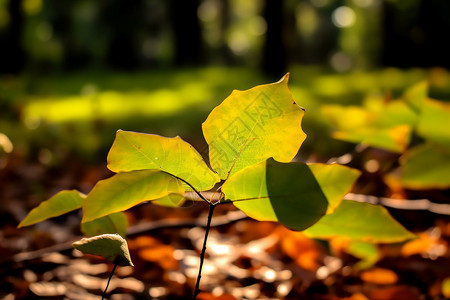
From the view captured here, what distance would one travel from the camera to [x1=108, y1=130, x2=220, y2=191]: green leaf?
603 millimetres

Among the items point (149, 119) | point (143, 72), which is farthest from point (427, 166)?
point (143, 72)

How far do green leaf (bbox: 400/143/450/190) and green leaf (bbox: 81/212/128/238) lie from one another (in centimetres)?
70

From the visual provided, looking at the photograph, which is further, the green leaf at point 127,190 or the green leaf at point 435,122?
the green leaf at point 435,122

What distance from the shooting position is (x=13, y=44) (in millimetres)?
6117

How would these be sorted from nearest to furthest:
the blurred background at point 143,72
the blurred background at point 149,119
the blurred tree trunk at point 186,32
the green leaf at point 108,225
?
the green leaf at point 108,225 → the blurred background at point 149,119 → the blurred background at point 143,72 → the blurred tree trunk at point 186,32

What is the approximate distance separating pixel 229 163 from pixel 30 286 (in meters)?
0.65

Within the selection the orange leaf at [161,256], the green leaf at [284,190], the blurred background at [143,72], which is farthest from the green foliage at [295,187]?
the blurred background at [143,72]

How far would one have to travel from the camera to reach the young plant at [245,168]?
0.60 m

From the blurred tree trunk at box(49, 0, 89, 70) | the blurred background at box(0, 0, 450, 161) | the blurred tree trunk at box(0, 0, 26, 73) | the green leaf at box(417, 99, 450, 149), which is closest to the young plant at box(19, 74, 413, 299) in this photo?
the green leaf at box(417, 99, 450, 149)

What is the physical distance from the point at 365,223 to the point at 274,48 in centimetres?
565

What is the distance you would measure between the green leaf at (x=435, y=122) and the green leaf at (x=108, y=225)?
2.40 feet

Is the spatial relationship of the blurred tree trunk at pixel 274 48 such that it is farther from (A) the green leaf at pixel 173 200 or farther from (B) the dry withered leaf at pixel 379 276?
(A) the green leaf at pixel 173 200

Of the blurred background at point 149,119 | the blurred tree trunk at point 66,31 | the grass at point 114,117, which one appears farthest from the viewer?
the blurred tree trunk at point 66,31

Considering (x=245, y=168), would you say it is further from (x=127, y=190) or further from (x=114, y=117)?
(x=114, y=117)
